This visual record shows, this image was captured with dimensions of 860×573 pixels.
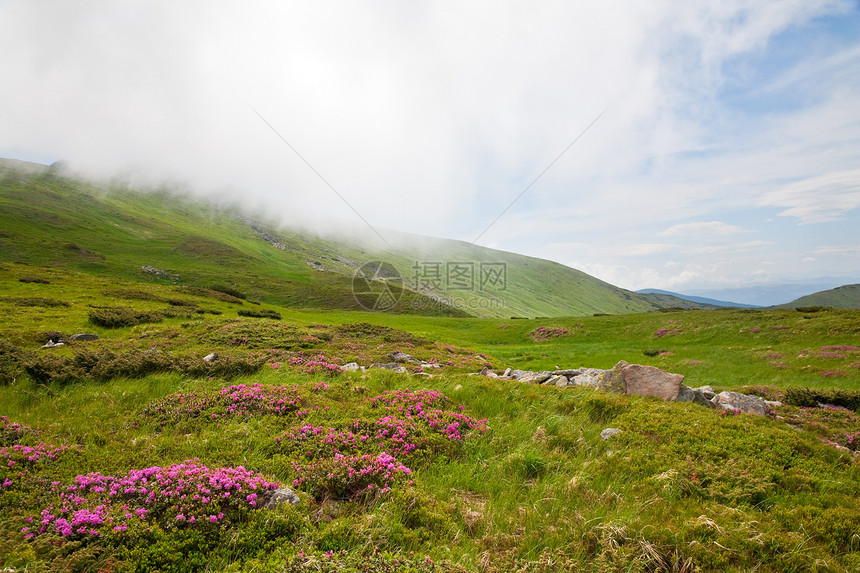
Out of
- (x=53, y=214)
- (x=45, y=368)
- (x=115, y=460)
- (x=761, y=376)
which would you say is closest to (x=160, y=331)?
(x=45, y=368)

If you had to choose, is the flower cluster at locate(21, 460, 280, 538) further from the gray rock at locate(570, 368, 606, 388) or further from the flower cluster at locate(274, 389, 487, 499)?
the gray rock at locate(570, 368, 606, 388)

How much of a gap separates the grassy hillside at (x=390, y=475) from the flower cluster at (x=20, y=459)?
34 mm

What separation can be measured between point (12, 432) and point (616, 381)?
1614 centimetres

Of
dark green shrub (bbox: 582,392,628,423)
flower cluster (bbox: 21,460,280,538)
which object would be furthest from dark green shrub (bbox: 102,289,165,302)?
dark green shrub (bbox: 582,392,628,423)

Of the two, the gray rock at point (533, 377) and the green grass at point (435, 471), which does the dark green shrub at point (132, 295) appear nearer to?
the green grass at point (435, 471)

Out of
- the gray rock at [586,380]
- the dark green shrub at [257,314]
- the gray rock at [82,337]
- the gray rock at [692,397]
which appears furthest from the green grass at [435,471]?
the dark green shrub at [257,314]

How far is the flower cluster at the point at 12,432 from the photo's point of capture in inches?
247

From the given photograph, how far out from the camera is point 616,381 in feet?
42.2

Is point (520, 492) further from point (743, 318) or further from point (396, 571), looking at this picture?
point (743, 318)

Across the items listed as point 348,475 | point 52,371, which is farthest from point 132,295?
point 348,475

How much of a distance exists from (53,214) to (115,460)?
588 feet

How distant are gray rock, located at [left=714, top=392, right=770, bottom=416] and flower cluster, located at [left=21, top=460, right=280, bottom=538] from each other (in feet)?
43.8

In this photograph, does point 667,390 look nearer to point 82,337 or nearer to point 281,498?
point 281,498

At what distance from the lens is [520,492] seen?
625 centimetres
